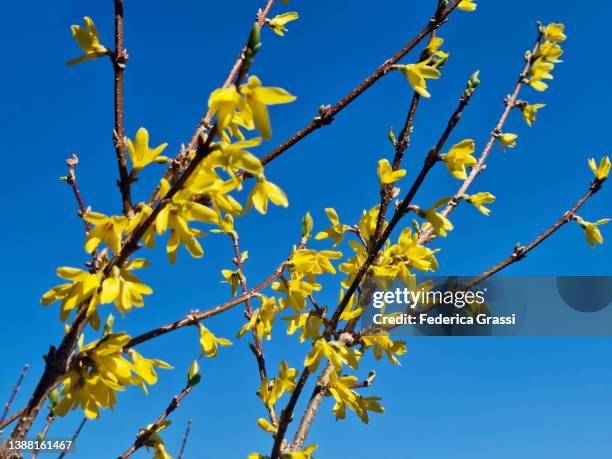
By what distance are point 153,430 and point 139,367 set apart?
0.33 metres

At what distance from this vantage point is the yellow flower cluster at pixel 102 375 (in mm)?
1329

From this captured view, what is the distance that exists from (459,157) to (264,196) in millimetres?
790

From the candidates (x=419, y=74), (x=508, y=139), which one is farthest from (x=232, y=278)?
(x=508, y=139)

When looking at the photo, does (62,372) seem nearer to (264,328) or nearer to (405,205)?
(264,328)

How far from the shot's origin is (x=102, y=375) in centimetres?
135

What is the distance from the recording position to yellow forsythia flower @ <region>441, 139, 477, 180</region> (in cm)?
178

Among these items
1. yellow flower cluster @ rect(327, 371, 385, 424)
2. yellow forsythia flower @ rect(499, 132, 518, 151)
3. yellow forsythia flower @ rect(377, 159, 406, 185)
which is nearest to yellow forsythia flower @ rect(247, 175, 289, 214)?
yellow forsythia flower @ rect(377, 159, 406, 185)

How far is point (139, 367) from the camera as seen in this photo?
137 centimetres

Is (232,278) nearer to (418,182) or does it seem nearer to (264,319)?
(264,319)

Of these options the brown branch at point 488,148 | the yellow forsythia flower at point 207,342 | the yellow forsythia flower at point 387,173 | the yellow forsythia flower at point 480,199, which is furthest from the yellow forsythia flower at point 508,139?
the yellow forsythia flower at point 207,342

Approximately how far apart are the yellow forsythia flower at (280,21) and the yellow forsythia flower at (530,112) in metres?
1.90

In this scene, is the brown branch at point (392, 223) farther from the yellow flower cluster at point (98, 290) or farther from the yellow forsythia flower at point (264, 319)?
the yellow flower cluster at point (98, 290)

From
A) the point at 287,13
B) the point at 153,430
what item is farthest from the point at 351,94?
the point at 153,430

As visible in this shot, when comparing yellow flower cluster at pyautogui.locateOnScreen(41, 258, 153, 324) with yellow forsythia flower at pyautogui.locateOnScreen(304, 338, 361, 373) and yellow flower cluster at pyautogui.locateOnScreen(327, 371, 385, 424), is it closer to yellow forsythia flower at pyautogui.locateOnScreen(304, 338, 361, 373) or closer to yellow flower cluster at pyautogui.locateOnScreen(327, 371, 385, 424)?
yellow forsythia flower at pyautogui.locateOnScreen(304, 338, 361, 373)
